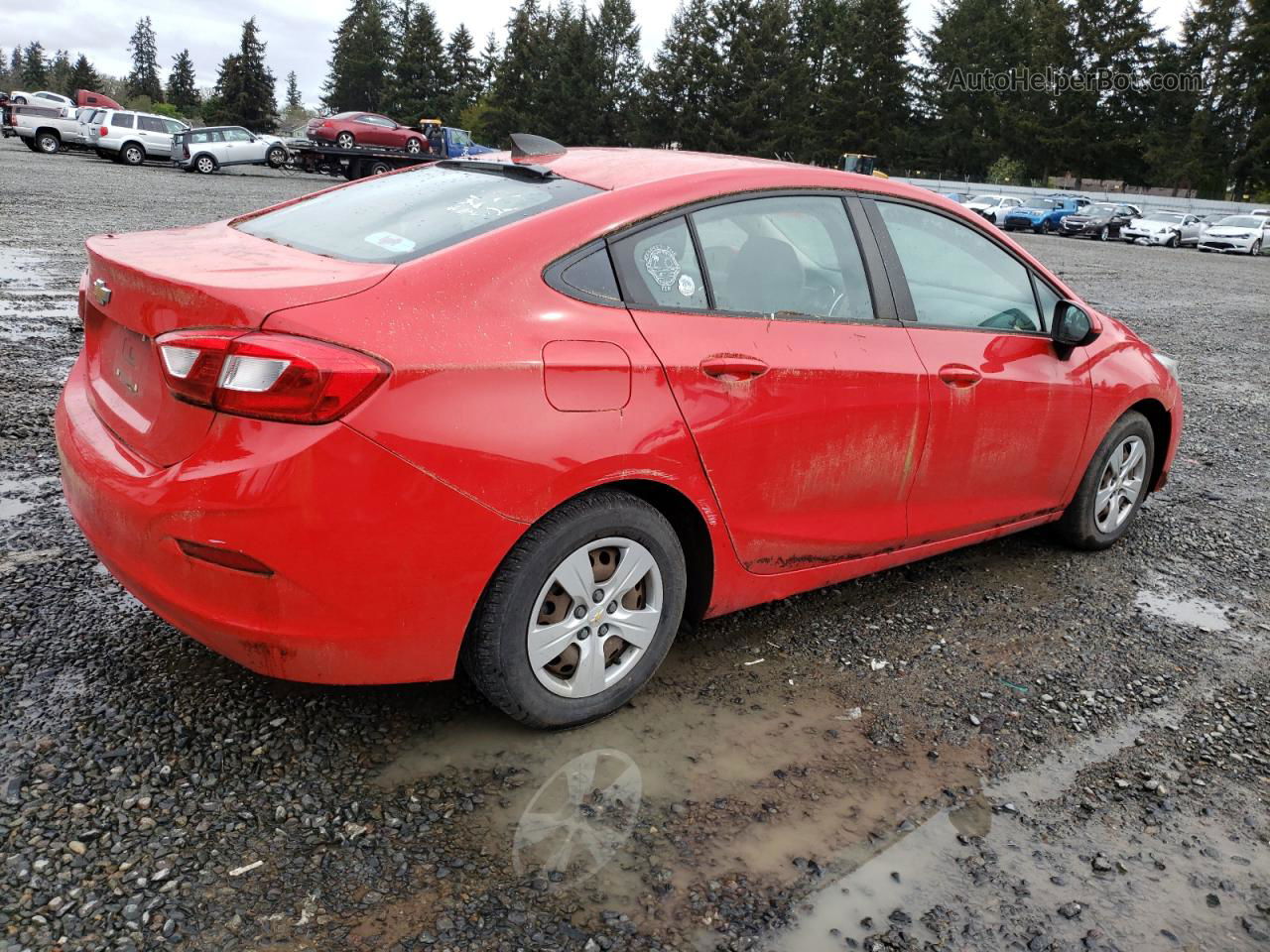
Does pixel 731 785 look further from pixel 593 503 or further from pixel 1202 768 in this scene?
pixel 1202 768

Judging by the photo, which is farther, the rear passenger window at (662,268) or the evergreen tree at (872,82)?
the evergreen tree at (872,82)

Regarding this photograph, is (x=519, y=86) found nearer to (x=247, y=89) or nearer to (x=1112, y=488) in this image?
(x=247, y=89)

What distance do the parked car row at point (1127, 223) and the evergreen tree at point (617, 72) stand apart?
40.1 meters

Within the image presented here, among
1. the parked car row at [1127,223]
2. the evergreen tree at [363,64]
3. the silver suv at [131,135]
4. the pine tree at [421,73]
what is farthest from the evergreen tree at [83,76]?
the parked car row at [1127,223]

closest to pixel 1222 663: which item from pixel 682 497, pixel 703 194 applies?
pixel 682 497

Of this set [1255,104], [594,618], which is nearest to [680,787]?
[594,618]

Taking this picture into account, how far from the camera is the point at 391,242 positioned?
9.62 ft

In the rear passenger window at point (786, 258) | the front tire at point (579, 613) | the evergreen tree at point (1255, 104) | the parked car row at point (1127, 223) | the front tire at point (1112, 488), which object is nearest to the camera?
the front tire at point (579, 613)

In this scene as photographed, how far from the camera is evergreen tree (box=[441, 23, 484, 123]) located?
88562 millimetres

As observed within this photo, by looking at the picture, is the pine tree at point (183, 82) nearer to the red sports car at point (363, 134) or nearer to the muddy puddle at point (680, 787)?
the red sports car at point (363, 134)

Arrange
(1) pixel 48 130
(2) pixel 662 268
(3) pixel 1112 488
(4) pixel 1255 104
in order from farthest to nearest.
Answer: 1. (4) pixel 1255 104
2. (1) pixel 48 130
3. (3) pixel 1112 488
4. (2) pixel 662 268

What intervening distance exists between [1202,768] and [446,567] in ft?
7.45

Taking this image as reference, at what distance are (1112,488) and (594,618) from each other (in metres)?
2.98

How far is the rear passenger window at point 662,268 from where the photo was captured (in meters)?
2.95
